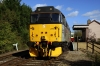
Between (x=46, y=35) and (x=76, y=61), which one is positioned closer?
(x=76, y=61)

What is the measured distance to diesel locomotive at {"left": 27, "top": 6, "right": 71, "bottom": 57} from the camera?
14508 mm

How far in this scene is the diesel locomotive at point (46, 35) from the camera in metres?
14.5

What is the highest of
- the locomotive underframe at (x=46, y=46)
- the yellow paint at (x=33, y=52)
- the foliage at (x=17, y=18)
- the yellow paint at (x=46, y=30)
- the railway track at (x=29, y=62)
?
the foliage at (x=17, y=18)

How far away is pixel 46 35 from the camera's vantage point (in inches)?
578

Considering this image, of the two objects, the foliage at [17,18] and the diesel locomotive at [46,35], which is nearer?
the diesel locomotive at [46,35]

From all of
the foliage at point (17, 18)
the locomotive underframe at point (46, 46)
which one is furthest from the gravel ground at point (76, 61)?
the foliage at point (17, 18)

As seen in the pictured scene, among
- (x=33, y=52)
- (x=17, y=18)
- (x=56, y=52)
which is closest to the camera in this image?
(x=56, y=52)

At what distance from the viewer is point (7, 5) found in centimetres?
3297

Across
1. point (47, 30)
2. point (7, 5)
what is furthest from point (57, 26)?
point (7, 5)

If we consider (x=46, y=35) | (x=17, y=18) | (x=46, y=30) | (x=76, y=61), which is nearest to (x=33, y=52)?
(x=46, y=35)

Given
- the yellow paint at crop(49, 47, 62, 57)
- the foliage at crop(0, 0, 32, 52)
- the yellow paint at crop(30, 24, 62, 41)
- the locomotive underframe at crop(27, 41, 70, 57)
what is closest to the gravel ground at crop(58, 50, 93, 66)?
the yellow paint at crop(49, 47, 62, 57)

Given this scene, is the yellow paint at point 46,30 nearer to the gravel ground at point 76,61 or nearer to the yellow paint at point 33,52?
the yellow paint at point 33,52

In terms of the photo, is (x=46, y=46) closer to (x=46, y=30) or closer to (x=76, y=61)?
(x=46, y=30)

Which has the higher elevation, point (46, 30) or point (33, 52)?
point (46, 30)
